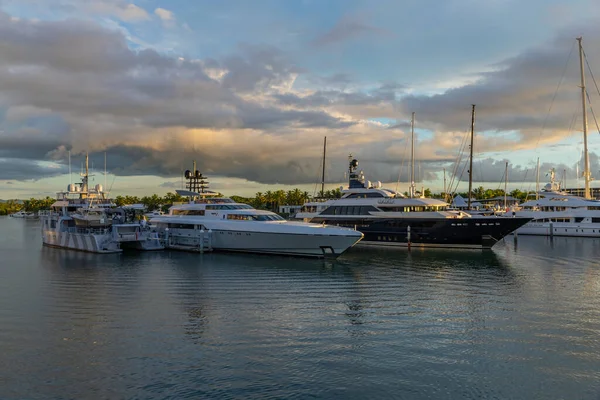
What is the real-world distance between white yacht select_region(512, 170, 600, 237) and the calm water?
1518 inches

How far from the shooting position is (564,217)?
6788 centimetres

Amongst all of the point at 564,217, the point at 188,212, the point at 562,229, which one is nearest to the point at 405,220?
the point at 188,212

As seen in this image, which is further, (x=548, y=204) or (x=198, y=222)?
(x=548, y=204)

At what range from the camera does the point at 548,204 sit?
7044 centimetres

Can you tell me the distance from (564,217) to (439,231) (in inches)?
1235

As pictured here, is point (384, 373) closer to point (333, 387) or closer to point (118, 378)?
point (333, 387)

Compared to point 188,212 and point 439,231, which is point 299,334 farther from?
point 439,231

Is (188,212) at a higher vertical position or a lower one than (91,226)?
higher

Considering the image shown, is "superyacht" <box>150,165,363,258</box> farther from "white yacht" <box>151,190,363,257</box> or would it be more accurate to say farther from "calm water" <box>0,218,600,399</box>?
"calm water" <box>0,218,600,399</box>

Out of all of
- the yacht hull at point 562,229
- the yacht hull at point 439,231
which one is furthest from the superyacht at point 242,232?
the yacht hull at point 562,229

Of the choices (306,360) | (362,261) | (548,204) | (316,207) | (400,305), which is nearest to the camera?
(306,360)

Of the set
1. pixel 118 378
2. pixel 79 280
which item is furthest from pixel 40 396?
pixel 79 280

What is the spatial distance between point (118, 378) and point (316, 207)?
153 ft

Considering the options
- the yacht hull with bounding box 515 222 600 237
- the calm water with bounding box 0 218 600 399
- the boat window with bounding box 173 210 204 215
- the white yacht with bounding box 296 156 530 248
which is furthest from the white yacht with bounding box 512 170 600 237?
the boat window with bounding box 173 210 204 215
